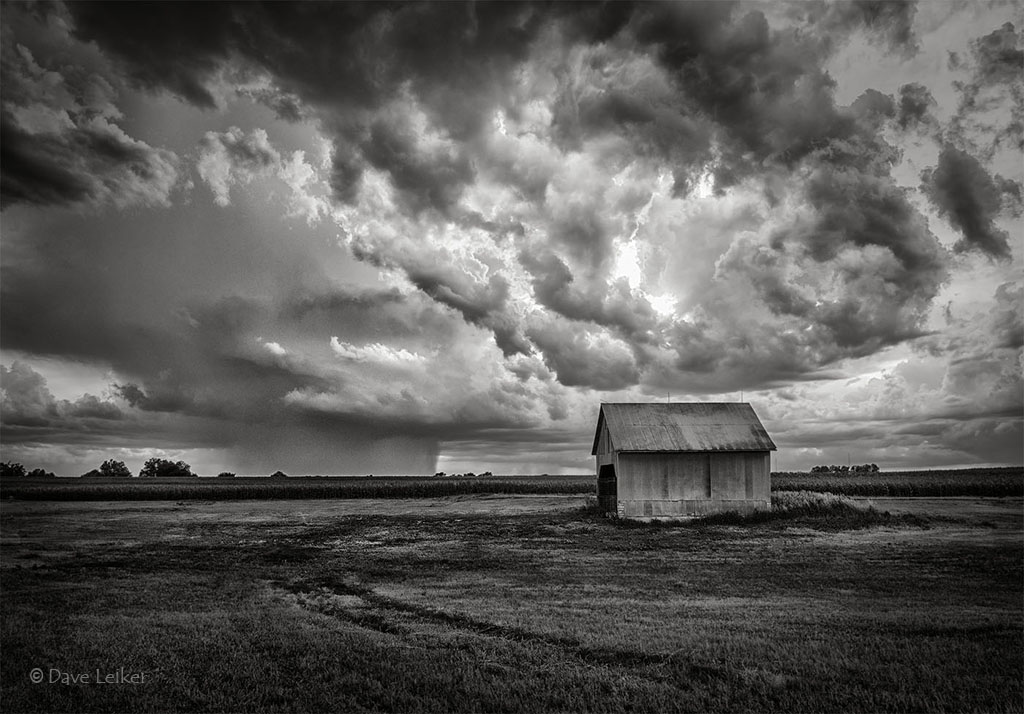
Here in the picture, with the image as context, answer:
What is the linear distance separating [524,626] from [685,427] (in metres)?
26.7

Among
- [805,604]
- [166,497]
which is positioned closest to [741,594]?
[805,604]

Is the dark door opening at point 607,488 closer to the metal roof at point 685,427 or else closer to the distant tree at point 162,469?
the metal roof at point 685,427

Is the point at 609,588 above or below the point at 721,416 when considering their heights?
below

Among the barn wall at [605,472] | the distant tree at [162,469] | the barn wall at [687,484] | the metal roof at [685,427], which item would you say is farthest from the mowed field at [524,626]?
the distant tree at [162,469]

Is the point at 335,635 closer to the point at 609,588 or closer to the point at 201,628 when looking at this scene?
the point at 201,628

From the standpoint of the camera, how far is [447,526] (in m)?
34.9

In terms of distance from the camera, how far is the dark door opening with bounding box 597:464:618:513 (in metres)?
38.8

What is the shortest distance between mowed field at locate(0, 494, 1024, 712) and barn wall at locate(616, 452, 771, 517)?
9204 mm

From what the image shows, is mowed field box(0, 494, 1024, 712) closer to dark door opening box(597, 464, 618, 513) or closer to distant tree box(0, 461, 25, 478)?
dark door opening box(597, 464, 618, 513)

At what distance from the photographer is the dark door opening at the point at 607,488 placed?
38.8m

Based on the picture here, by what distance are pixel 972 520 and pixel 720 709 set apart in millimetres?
34059

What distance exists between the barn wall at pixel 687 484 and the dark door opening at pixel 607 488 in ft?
8.92

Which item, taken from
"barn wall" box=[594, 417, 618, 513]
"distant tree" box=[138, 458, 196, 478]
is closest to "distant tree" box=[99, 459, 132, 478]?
"distant tree" box=[138, 458, 196, 478]

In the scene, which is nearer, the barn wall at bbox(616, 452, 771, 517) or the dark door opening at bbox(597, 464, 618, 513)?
the barn wall at bbox(616, 452, 771, 517)
